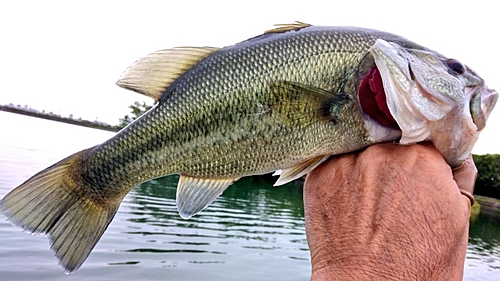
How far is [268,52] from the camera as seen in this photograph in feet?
8.22

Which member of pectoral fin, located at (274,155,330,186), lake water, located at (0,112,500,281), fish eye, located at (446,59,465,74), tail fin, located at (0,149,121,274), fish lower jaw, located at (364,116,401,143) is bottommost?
lake water, located at (0,112,500,281)

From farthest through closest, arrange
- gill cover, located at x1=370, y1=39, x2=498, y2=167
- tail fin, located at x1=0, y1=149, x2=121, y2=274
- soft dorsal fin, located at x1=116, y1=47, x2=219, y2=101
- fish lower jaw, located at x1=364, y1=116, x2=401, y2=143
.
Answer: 1. soft dorsal fin, located at x1=116, y1=47, x2=219, y2=101
2. tail fin, located at x1=0, y1=149, x2=121, y2=274
3. fish lower jaw, located at x1=364, y1=116, x2=401, y2=143
4. gill cover, located at x1=370, y1=39, x2=498, y2=167

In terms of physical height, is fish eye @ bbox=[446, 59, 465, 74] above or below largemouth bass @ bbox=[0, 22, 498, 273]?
above

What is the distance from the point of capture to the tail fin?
2.34 metres

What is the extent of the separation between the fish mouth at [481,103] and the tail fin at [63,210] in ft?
6.82

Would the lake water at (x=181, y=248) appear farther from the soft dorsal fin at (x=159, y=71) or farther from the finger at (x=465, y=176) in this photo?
the finger at (x=465, y=176)

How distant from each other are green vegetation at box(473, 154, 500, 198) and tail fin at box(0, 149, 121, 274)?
252 feet

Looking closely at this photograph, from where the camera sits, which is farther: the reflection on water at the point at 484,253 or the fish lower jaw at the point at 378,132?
the reflection on water at the point at 484,253

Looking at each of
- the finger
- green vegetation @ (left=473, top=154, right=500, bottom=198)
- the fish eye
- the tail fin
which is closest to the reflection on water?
the finger

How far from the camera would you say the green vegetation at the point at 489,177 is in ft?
229

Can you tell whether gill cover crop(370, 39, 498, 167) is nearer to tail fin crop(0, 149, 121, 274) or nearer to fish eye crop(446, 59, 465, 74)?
fish eye crop(446, 59, 465, 74)

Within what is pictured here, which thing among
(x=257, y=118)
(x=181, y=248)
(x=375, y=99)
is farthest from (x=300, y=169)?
(x=181, y=248)

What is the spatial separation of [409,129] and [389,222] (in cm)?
49

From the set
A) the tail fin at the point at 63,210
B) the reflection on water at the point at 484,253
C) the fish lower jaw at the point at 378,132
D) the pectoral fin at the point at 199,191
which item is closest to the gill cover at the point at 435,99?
the fish lower jaw at the point at 378,132
